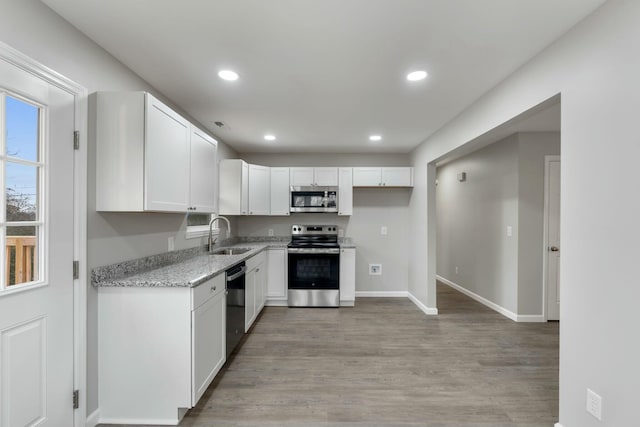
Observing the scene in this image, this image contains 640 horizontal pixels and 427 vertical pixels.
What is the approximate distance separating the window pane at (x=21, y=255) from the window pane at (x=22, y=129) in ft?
1.20

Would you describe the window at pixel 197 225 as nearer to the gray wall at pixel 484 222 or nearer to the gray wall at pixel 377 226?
the gray wall at pixel 377 226

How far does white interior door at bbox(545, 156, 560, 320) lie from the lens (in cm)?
375

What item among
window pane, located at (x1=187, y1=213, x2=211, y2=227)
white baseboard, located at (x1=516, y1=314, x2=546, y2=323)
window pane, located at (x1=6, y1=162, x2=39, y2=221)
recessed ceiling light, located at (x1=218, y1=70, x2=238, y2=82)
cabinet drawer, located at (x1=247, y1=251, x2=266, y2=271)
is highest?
recessed ceiling light, located at (x1=218, y1=70, x2=238, y2=82)

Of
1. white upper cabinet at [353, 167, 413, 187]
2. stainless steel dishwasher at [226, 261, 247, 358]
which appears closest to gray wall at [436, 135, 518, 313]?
white upper cabinet at [353, 167, 413, 187]

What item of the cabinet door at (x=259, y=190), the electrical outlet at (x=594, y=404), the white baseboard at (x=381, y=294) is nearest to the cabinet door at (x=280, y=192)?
the cabinet door at (x=259, y=190)

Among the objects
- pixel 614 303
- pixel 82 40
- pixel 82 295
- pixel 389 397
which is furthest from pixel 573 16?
pixel 82 295

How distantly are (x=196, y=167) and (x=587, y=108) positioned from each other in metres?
2.74

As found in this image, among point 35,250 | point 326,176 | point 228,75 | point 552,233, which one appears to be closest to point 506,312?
point 552,233

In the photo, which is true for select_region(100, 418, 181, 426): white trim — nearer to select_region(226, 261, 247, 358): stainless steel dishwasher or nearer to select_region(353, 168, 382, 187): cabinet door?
select_region(226, 261, 247, 358): stainless steel dishwasher

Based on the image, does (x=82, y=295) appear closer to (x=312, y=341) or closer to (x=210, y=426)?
(x=210, y=426)

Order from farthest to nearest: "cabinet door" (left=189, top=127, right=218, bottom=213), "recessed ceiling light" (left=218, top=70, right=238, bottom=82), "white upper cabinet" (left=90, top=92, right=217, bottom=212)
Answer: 1. "cabinet door" (left=189, top=127, right=218, bottom=213)
2. "recessed ceiling light" (left=218, top=70, right=238, bottom=82)
3. "white upper cabinet" (left=90, top=92, right=217, bottom=212)

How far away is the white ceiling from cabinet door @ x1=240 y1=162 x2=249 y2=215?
1.07 meters

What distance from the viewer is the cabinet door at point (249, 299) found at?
10.4 ft

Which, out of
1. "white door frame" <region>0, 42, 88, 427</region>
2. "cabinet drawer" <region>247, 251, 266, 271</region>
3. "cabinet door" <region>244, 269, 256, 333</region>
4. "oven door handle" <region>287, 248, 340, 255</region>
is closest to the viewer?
"white door frame" <region>0, 42, 88, 427</region>
